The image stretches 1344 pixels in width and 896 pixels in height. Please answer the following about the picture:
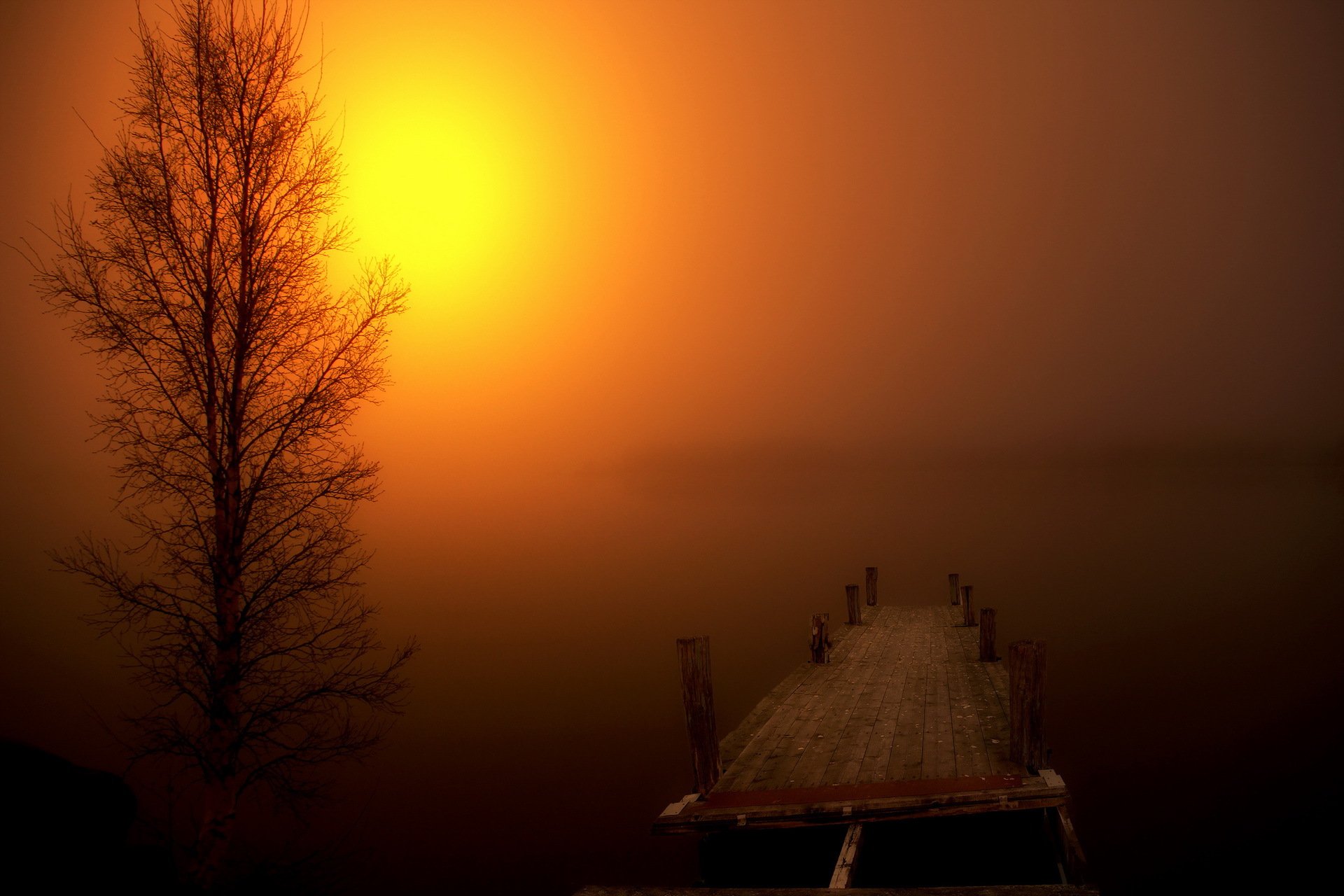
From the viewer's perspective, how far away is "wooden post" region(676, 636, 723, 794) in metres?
8.65

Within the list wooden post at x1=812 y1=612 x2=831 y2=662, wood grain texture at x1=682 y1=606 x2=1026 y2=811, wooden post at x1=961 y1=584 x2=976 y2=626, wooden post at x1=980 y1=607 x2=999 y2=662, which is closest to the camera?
wood grain texture at x1=682 y1=606 x2=1026 y2=811

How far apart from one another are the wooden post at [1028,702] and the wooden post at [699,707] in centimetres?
331

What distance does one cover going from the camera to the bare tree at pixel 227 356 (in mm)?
10688

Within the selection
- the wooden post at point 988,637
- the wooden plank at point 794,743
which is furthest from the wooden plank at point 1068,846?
the wooden post at point 988,637

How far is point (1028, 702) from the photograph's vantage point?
27.8 ft

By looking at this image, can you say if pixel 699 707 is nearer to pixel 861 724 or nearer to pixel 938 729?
pixel 861 724

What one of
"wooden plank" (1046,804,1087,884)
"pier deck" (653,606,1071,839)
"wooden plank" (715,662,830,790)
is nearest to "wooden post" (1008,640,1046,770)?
"pier deck" (653,606,1071,839)

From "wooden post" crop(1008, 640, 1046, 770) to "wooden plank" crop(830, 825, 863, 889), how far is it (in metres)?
2.10

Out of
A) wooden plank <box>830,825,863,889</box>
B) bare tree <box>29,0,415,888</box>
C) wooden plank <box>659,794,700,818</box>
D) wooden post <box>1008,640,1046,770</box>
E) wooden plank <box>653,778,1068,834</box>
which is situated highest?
bare tree <box>29,0,415,888</box>

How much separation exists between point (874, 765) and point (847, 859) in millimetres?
1751

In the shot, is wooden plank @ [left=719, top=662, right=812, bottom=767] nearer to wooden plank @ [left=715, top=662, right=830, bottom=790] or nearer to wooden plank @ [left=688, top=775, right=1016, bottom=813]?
wooden plank @ [left=715, top=662, right=830, bottom=790]

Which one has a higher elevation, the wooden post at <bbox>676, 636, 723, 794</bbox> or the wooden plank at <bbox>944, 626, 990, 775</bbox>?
the wooden post at <bbox>676, 636, 723, 794</bbox>

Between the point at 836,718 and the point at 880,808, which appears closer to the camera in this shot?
the point at 880,808

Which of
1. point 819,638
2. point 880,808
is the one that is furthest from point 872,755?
point 819,638
